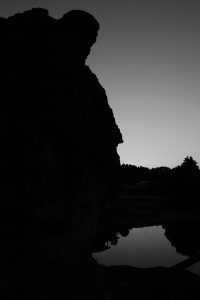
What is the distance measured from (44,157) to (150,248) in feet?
66.6

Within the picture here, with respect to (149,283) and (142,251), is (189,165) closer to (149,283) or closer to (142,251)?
A: (142,251)

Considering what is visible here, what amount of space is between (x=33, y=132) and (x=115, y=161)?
489 centimetres

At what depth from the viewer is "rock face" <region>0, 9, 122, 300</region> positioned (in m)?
8.36

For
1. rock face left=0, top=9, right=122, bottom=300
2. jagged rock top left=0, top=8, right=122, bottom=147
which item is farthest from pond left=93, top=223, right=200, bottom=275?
jagged rock top left=0, top=8, right=122, bottom=147

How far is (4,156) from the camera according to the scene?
27.8ft

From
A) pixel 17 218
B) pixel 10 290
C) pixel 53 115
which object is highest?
pixel 53 115

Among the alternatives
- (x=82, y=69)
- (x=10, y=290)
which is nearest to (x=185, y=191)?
(x=82, y=69)

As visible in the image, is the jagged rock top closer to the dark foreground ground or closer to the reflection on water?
the dark foreground ground

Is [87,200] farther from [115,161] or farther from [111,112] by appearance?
[111,112]

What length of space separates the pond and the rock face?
1172cm

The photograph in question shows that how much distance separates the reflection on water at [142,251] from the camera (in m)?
21.7

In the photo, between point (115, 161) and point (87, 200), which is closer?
point (87, 200)

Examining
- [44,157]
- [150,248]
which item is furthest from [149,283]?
[150,248]

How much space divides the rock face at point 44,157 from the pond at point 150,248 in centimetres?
1172
